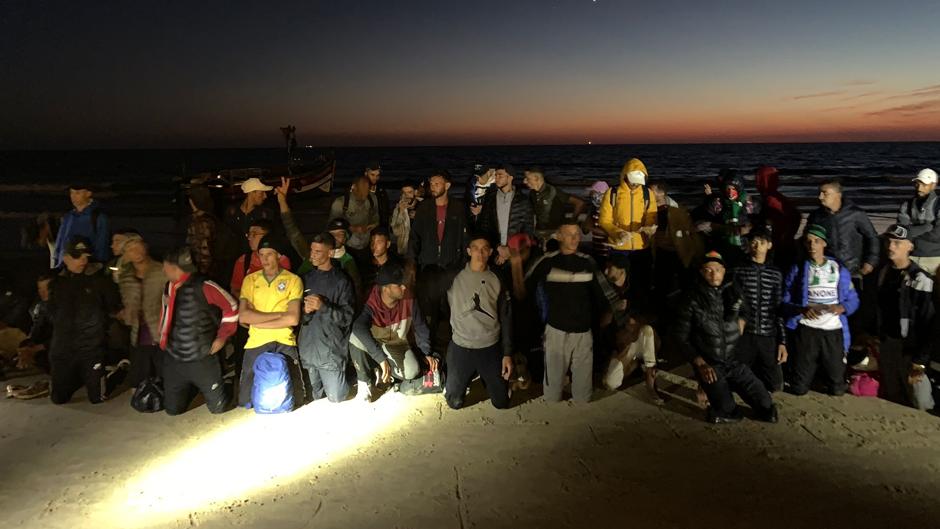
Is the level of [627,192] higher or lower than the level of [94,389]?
higher

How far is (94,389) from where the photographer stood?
5.02 meters

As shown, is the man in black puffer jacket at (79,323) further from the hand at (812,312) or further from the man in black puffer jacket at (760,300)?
the hand at (812,312)

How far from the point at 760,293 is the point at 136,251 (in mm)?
5393

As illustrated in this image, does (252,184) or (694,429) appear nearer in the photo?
(694,429)

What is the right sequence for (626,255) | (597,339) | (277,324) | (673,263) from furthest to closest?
(673,263)
(626,255)
(597,339)
(277,324)

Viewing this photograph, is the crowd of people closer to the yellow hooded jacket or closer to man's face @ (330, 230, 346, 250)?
man's face @ (330, 230, 346, 250)

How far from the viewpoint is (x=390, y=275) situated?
5.10 m

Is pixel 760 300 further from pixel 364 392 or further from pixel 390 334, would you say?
pixel 364 392

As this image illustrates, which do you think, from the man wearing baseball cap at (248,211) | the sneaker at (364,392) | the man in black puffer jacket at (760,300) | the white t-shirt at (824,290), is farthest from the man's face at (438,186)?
the white t-shirt at (824,290)

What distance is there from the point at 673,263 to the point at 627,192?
1.80 m

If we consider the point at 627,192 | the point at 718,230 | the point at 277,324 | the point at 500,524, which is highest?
the point at 627,192

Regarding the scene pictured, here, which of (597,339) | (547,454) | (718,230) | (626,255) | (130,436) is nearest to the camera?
(547,454)

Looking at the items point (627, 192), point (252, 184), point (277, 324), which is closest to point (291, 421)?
point (277, 324)

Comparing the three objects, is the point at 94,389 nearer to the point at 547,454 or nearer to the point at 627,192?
the point at 547,454
